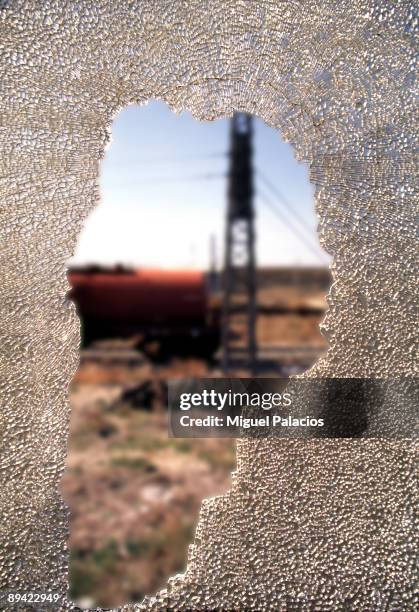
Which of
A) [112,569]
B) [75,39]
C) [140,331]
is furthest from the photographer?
[140,331]

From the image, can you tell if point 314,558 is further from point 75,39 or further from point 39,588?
point 75,39

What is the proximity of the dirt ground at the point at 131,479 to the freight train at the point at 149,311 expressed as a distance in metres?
0.33

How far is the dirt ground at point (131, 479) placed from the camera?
206cm

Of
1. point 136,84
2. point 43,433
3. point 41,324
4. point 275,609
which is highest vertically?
point 136,84

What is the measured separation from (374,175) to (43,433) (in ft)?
2.48

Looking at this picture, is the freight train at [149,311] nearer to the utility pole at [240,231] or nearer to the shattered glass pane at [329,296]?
the utility pole at [240,231]

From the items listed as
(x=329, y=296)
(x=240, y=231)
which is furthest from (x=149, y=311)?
(x=329, y=296)

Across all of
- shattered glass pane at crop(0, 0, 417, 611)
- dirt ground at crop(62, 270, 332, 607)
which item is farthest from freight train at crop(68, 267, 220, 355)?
shattered glass pane at crop(0, 0, 417, 611)

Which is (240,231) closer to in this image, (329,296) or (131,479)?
(131,479)

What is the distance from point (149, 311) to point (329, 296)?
15.7 ft

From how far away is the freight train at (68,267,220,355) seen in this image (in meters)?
5.48

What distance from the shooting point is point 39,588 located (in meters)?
0.86

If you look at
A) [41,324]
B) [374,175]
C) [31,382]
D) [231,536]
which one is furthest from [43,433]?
[374,175]

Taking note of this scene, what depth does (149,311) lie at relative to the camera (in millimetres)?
5547
